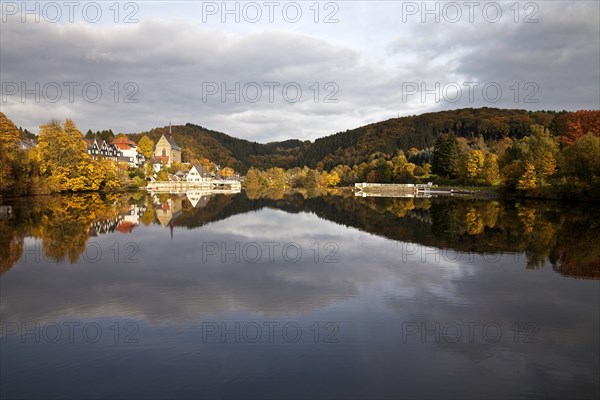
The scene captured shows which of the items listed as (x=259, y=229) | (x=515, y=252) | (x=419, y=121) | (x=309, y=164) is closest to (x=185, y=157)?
(x=309, y=164)

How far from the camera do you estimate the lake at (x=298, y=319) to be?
7.33m

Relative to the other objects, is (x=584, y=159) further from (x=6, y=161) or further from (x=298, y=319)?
(x=6, y=161)

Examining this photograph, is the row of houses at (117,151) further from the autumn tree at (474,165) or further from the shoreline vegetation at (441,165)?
the autumn tree at (474,165)

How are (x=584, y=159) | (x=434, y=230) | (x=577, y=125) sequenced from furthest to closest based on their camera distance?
(x=577, y=125)
(x=584, y=159)
(x=434, y=230)

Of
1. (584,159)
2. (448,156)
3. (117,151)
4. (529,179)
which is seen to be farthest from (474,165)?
(117,151)

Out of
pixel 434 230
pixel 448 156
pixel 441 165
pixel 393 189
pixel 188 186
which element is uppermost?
pixel 448 156

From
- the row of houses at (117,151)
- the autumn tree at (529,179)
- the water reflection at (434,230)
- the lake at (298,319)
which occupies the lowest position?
the lake at (298,319)

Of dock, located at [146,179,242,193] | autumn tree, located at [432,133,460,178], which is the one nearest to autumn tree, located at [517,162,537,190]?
autumn tree, located at [432,133,460,178]

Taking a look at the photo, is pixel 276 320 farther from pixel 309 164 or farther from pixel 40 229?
pixel 309 164

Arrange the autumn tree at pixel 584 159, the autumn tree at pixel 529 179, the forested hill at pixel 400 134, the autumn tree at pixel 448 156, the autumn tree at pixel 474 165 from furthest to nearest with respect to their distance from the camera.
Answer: the forested hill at pixel 400 134 < the autumn tree at pixel 448 156 < the autumn tree at pixel 474 165 < the autumn tree at pixel 529 179 < the autumn tree at pixel 584 159

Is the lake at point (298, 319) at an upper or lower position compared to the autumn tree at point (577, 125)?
A: lower

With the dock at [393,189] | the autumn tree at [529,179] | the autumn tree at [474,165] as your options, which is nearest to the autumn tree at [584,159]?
the autumn tree at [529,179]

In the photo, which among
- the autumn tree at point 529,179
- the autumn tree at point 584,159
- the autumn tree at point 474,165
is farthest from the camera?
the autumn tree at point 474,165

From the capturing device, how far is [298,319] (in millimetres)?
10320
